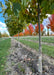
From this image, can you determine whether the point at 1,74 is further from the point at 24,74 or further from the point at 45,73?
the point at 45,73

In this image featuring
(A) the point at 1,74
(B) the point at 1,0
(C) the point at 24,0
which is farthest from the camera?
(A) the point at 1,74

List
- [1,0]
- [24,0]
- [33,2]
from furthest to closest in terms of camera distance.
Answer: [33,2], [1,0], [24,0]

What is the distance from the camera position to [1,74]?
1.46m

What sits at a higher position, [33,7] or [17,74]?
[33,7]

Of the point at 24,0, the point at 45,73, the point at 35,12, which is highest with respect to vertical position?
the point at 35,12

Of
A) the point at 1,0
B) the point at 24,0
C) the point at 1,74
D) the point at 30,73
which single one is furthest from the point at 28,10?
the point at 1,74

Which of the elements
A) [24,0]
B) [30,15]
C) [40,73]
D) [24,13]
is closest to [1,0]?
[24,0]

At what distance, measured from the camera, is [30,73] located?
4.96 ft

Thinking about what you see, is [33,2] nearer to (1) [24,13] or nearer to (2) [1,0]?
(1) [24,13]

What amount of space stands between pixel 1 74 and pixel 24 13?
1.57 meters

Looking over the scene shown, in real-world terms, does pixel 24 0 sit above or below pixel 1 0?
below

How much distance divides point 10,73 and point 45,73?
0.87 metres

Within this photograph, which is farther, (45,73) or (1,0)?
(45,73)

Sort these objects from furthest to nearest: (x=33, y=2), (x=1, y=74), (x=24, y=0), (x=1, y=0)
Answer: (x=1, y=74)
(x=33, y=2)
(x=1, y=0)
(x=24, y=0)
